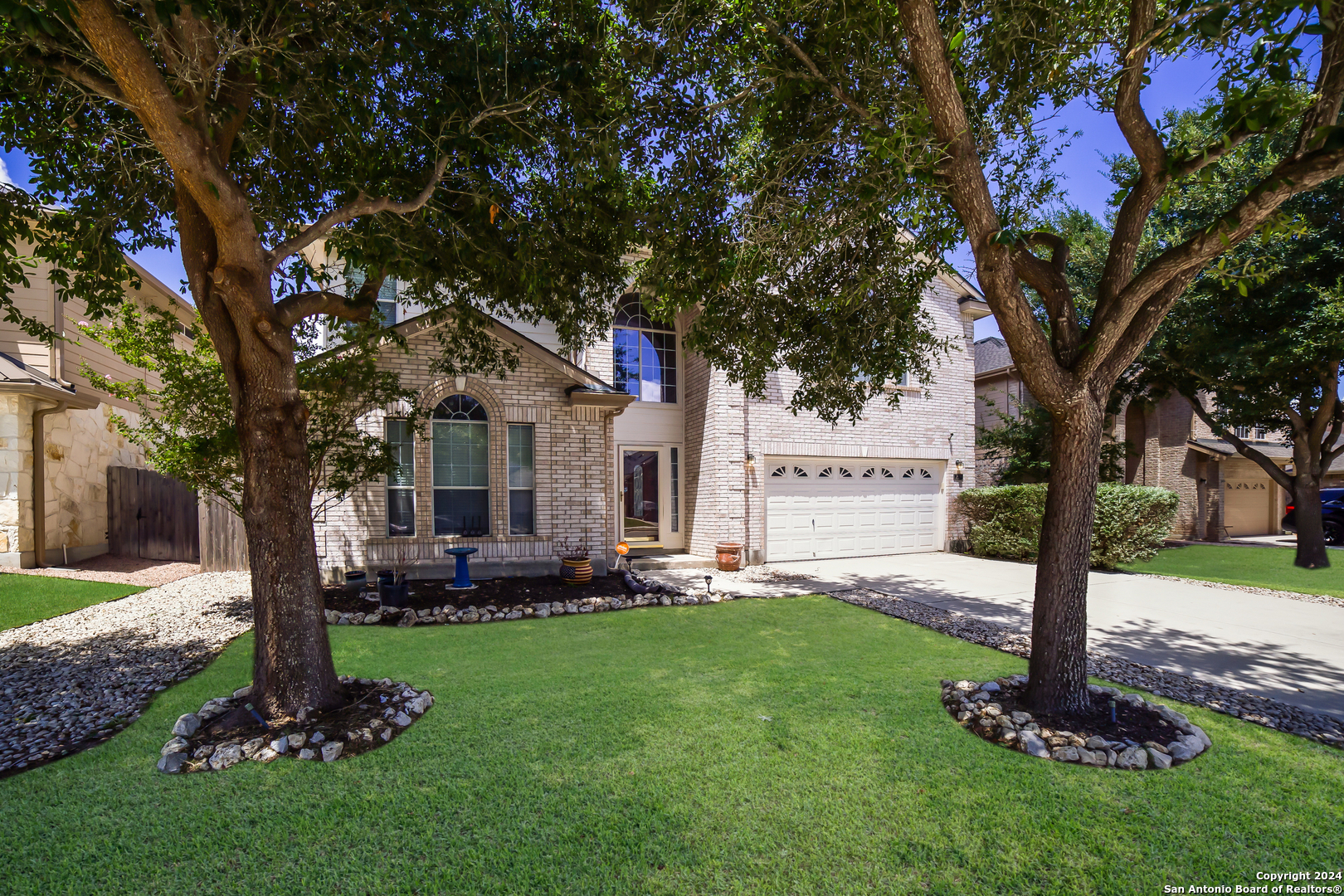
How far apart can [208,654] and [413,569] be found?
352 centimetres

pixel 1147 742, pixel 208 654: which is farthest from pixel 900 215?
pixel 208 654

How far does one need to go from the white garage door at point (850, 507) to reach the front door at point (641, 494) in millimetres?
2565

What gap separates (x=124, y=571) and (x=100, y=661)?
19.8 feet

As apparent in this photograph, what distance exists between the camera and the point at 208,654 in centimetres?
603

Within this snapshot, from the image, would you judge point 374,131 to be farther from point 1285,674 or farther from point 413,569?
point 1285,674

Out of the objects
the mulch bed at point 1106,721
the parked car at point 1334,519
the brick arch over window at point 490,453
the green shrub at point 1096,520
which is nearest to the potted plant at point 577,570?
the brick arch over window at point 490,453

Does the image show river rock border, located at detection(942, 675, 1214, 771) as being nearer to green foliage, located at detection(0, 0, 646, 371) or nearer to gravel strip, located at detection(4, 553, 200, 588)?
green foliage, located at detection(0, 0, 646, 371)

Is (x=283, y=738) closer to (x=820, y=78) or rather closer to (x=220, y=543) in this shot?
(x=820, y=78)

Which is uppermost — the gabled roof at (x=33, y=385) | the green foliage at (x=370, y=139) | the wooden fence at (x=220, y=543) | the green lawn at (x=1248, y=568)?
the green foliage at (x=370, y=139)

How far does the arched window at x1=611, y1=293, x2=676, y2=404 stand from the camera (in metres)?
13.4

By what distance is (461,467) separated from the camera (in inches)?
392

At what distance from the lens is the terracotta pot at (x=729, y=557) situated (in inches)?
464

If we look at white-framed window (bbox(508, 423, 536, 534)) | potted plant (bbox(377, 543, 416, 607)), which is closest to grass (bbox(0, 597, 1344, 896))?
potted plant (bbox(377, 543, 416, 607))

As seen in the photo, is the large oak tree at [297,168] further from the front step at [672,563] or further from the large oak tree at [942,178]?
the front step at [672,563]
